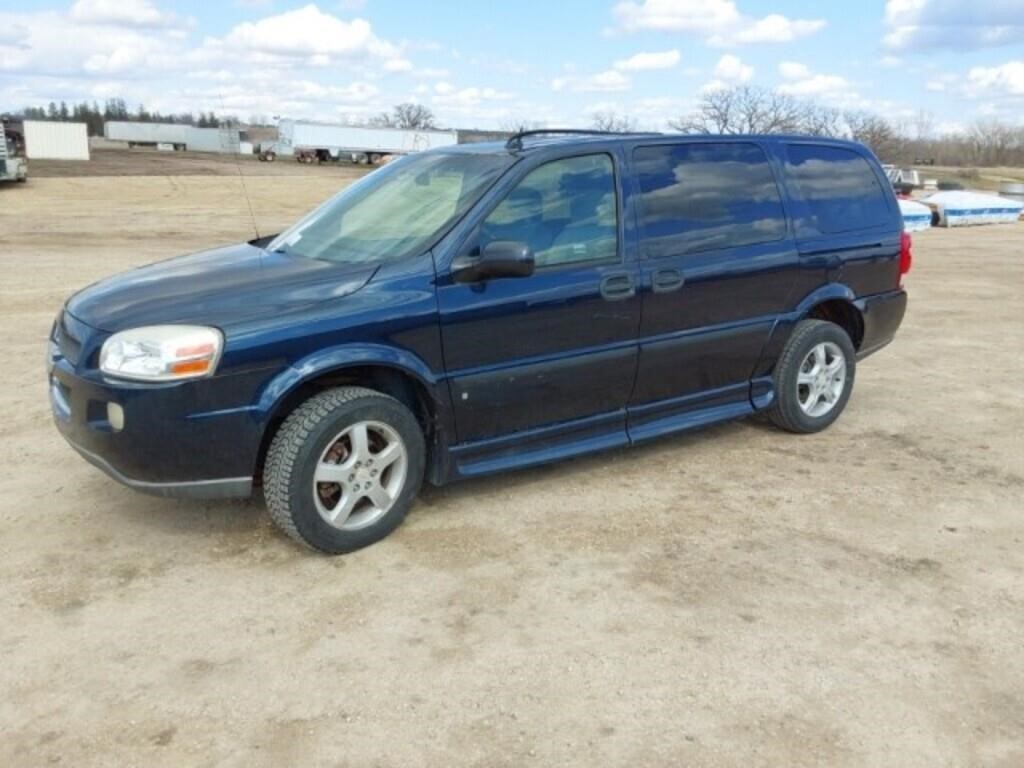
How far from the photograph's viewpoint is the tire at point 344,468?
3846 millimetres

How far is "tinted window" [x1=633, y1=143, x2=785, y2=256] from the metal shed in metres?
61.8

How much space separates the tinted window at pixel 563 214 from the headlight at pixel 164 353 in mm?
1317

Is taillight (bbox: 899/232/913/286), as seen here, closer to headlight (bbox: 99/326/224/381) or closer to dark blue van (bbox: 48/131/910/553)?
dark blue van (bbox: 48/131/910/553)

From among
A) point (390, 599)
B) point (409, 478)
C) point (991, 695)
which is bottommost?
point (991, 695)

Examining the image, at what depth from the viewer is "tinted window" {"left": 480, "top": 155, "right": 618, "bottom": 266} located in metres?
4.35

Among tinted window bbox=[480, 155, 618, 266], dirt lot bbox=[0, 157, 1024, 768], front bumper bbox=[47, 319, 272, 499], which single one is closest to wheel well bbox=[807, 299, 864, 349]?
dirt lot bbox=[0, 157, 1024, 768]

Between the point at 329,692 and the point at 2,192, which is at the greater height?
the point at 2,192

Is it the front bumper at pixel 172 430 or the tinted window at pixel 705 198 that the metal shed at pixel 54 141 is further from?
the front bumper at pixel 172 430

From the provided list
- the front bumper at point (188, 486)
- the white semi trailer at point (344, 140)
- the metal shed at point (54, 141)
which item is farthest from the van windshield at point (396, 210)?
the white semi trailer at point (344, 140)

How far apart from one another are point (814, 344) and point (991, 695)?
2.85 meters

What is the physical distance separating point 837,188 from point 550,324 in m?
2.49

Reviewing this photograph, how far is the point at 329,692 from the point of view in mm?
3064

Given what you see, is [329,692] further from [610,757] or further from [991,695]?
[991,695]

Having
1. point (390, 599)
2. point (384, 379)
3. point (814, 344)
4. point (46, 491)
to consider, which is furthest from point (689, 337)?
Result: point (46, 491)
